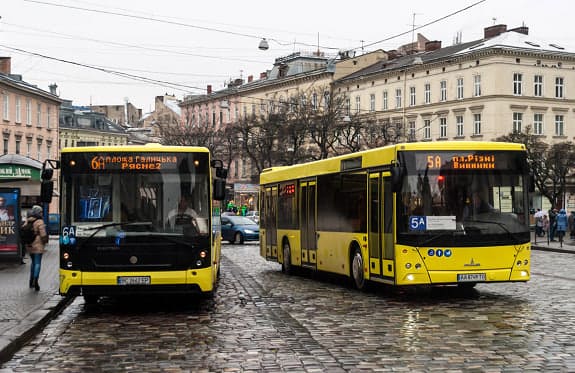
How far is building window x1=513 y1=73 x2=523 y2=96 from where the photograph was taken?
7400 centimetres

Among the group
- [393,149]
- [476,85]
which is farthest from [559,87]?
[393,149]

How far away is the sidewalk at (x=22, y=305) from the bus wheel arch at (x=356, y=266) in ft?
18.1

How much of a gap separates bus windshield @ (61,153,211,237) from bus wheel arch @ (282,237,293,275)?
879 cm

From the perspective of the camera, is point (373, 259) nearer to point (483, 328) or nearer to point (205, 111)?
point (483, 328)

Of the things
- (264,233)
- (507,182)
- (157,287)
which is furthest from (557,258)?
(157,287)

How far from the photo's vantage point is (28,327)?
12.0 meters

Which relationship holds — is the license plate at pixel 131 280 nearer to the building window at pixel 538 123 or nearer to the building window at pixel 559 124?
the building window at pixel 538 123

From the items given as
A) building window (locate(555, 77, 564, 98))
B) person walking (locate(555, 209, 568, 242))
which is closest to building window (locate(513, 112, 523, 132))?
building window (locate(555, 77, 564, 98))

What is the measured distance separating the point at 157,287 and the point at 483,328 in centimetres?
509

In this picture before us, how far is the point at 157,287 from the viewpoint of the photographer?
14.3m

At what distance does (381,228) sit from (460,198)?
4.96ft

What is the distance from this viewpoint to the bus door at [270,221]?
2428 cm

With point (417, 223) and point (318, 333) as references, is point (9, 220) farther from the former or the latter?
point (318, 333)

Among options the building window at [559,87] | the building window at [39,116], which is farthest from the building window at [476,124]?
the building window at [39,116]
